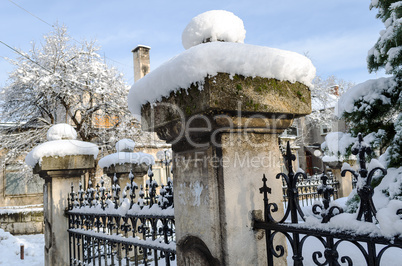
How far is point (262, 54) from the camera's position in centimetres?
175

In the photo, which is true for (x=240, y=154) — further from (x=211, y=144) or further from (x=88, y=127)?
(x=88, y=127)

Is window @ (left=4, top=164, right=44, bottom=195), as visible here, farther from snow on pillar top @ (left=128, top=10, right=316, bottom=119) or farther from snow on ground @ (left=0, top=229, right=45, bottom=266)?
snow on pillar top @ (left=128, top=10, right=316, bottom=119)

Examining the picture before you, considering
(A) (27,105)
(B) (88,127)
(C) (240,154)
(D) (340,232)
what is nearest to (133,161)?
(C) (240,154)

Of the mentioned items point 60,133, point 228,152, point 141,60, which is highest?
point 141,60

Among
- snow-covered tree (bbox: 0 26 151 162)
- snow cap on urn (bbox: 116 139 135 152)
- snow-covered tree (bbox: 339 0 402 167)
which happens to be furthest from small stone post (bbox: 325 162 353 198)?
snow-covered tree (bbox: 0 26 151 162)

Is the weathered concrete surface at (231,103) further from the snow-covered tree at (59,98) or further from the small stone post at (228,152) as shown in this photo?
the snow-covered tree at (59,98)

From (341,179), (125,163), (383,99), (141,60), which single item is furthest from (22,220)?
(383,99)

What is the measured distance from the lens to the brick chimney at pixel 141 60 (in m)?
21.1

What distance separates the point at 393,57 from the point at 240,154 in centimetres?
374

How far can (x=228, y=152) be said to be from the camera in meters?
1.78

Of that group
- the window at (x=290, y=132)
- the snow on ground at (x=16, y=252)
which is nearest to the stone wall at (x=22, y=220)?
the snow on ground at (x=16, y=252)

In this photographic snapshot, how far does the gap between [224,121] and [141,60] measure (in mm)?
20562

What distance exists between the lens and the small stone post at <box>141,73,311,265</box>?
1.70 metres

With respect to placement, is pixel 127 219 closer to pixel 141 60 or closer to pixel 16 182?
pixel 16 182
